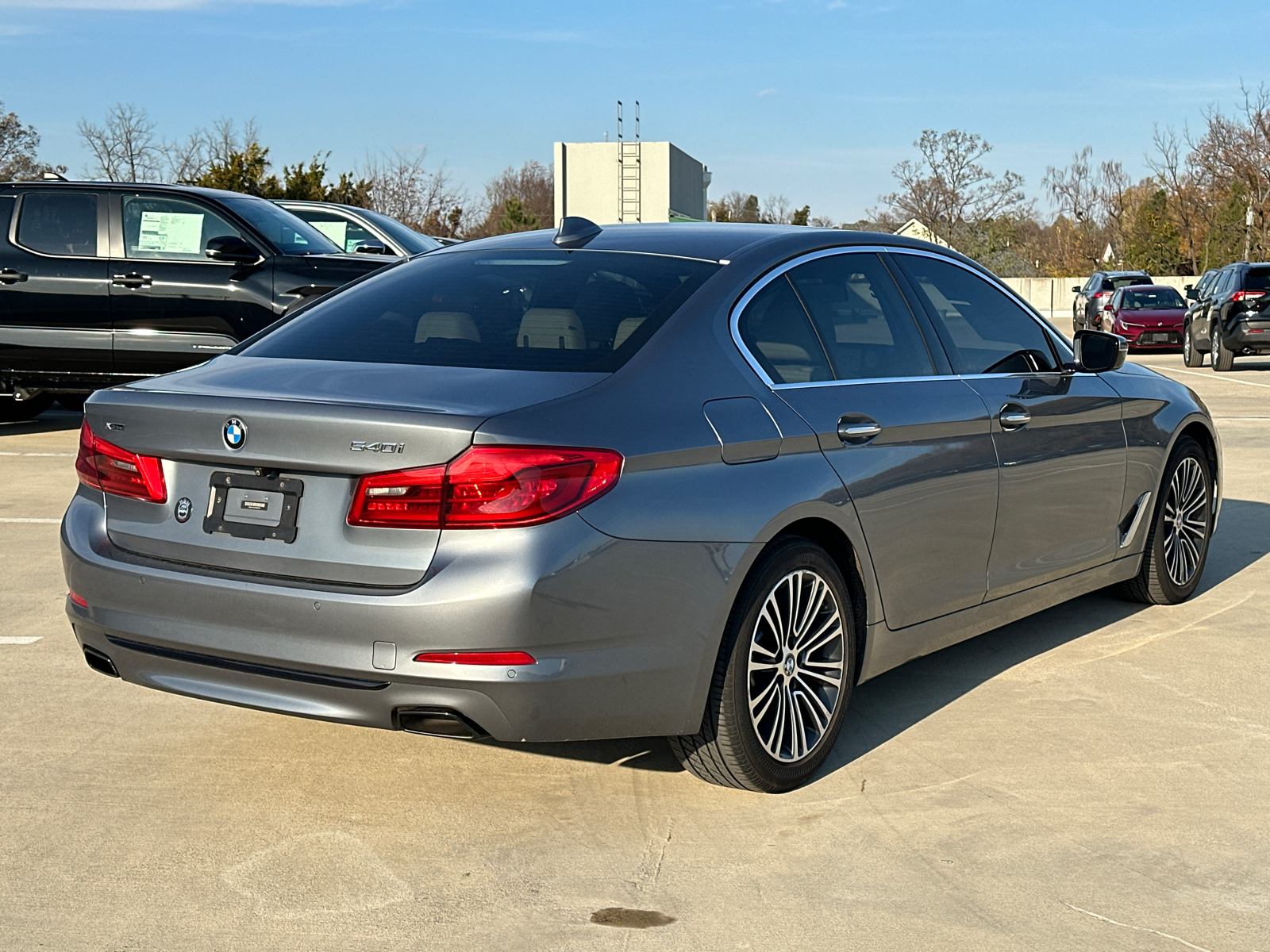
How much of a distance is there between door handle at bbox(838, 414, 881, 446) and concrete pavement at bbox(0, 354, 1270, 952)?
3.22 feet

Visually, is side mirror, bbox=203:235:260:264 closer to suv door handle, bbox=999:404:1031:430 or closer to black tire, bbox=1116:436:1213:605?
black tire, bbox=1116:436:1213:605

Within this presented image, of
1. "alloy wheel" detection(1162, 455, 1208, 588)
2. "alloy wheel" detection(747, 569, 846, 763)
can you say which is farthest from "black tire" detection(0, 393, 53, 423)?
"alloy wheel" detection(747, 569, 846, 763)

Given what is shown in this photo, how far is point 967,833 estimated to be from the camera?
3.81 meters

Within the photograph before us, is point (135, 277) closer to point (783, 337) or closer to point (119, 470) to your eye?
point (119, 470)

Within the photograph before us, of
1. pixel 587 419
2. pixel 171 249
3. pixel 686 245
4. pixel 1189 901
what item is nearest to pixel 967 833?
pixel 1189 901

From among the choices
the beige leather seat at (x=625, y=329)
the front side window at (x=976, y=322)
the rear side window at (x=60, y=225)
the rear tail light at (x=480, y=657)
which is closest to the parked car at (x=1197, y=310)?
the rear side window at (x=60, y=225)

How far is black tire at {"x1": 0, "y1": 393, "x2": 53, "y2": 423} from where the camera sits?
13023 millimetres

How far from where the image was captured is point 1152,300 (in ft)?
99.1

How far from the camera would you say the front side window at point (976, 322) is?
16.5ft

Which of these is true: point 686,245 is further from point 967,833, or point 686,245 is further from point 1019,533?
point 967,833

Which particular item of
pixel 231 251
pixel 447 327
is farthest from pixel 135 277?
pixel 447 327

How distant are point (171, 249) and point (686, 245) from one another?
8.39m

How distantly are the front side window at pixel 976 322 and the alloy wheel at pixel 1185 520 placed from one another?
1.18 meters

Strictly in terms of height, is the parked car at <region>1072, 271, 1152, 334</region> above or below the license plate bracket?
above
